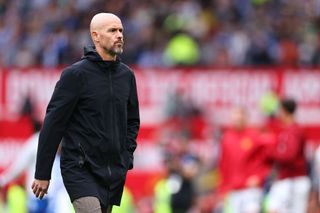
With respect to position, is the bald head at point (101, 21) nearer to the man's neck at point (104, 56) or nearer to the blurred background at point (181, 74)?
the man's neck at point (104, 56)

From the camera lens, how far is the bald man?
365 inches

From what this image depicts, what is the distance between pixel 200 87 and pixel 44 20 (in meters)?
4.61

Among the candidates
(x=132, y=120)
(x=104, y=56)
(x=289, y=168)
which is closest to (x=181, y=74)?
(x=289, y=168)

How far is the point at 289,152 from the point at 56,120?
5.72 m

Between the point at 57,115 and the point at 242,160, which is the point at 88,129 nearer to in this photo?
the point at 57,115

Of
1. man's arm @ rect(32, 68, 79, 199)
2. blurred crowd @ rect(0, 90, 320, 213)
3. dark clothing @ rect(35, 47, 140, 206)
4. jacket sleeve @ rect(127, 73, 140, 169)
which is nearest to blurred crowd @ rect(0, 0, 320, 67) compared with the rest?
A: blurred crowd @ rect(0, 90, 320, 213)

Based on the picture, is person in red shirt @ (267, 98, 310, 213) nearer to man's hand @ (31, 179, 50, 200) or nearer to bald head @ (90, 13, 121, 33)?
bald head @ (90, 13, 121, 33)

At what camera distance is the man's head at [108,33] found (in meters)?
9.30

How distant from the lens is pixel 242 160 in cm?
1514

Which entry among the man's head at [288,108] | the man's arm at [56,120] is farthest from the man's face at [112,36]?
the man's head at [288,108]

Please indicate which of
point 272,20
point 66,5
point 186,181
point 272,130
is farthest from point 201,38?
point 186,181

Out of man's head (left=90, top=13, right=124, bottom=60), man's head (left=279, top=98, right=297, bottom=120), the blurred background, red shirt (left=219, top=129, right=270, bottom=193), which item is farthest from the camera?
the blurred background

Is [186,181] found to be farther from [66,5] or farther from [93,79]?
[66,5]

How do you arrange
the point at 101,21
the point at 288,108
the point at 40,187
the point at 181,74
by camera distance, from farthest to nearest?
the point at 181,74
the point at 288,108
the point at 101,21
the point at 40,187
